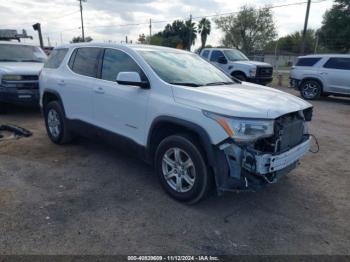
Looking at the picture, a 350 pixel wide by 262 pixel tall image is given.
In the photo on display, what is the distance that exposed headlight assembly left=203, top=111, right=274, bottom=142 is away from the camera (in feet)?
10.3

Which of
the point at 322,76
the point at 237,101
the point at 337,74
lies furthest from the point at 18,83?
the point at 337,74

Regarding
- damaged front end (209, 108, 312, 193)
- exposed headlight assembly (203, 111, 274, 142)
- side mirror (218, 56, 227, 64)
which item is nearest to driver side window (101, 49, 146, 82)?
exposed headlight assembly (203, 111, 274, 142)

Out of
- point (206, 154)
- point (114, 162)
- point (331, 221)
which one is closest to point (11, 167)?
point (114, 162)

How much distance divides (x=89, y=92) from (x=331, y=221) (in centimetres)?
364

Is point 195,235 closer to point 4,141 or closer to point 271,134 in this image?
point 271,134

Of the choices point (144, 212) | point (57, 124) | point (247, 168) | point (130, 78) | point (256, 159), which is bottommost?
point (144, 212)

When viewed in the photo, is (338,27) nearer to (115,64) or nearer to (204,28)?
(204,28)

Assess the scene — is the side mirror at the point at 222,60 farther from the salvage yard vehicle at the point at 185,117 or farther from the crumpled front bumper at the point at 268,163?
the crumpled front bumper at the point at 268,163

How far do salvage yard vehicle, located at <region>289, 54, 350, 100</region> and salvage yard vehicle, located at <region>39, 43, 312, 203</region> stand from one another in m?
9.16

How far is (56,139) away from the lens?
5852 millimetres

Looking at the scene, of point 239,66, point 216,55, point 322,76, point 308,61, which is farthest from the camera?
point 216,55

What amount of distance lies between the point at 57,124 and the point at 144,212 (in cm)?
302

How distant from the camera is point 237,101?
3.34 meters

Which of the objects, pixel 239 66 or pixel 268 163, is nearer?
pixel 268 163
